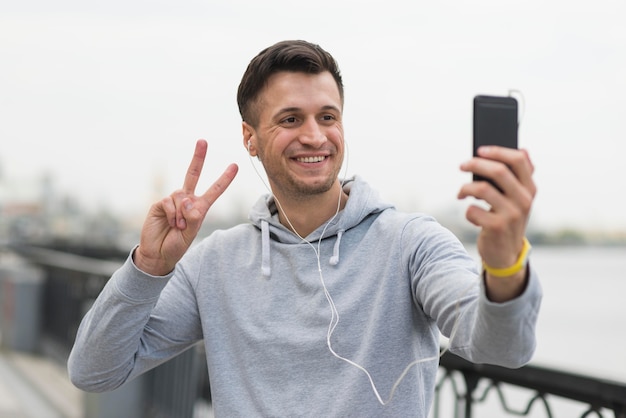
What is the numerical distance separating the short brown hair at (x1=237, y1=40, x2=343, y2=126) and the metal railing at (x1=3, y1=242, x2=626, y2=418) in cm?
130

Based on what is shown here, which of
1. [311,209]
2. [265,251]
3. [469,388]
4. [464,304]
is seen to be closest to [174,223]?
[265,251]

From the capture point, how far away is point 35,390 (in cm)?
788

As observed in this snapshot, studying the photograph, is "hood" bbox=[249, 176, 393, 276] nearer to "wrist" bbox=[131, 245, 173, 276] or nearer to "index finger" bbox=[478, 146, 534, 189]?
Answer: "wrist" bbox=[131, 245, 173, 276]

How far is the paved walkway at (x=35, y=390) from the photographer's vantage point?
6969mm

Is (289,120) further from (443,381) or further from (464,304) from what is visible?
(443,381)

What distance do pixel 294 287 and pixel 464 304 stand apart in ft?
1.88

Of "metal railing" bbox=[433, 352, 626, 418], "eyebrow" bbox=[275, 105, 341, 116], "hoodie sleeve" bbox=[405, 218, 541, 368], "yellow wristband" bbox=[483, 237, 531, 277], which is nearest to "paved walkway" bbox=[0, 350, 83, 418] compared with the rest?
"metal railing" bbox=[433, 352, 626, 418]

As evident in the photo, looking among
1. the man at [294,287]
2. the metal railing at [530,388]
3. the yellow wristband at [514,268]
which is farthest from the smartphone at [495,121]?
the metal railing at [530,388]

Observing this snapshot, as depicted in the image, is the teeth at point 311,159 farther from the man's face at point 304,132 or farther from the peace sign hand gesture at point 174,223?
the peace sign hand gesture at point 174,223

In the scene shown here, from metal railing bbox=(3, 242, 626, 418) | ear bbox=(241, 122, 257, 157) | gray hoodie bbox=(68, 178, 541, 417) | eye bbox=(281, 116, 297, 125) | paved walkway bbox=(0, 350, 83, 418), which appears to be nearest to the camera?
gray hoodie bbox=(68, 178, 541, 417)

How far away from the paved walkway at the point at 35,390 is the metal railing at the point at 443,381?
218 millimetres

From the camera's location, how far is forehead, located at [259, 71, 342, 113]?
2.27 metres

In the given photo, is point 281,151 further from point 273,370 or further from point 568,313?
point 568,313

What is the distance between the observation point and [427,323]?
211 cm
